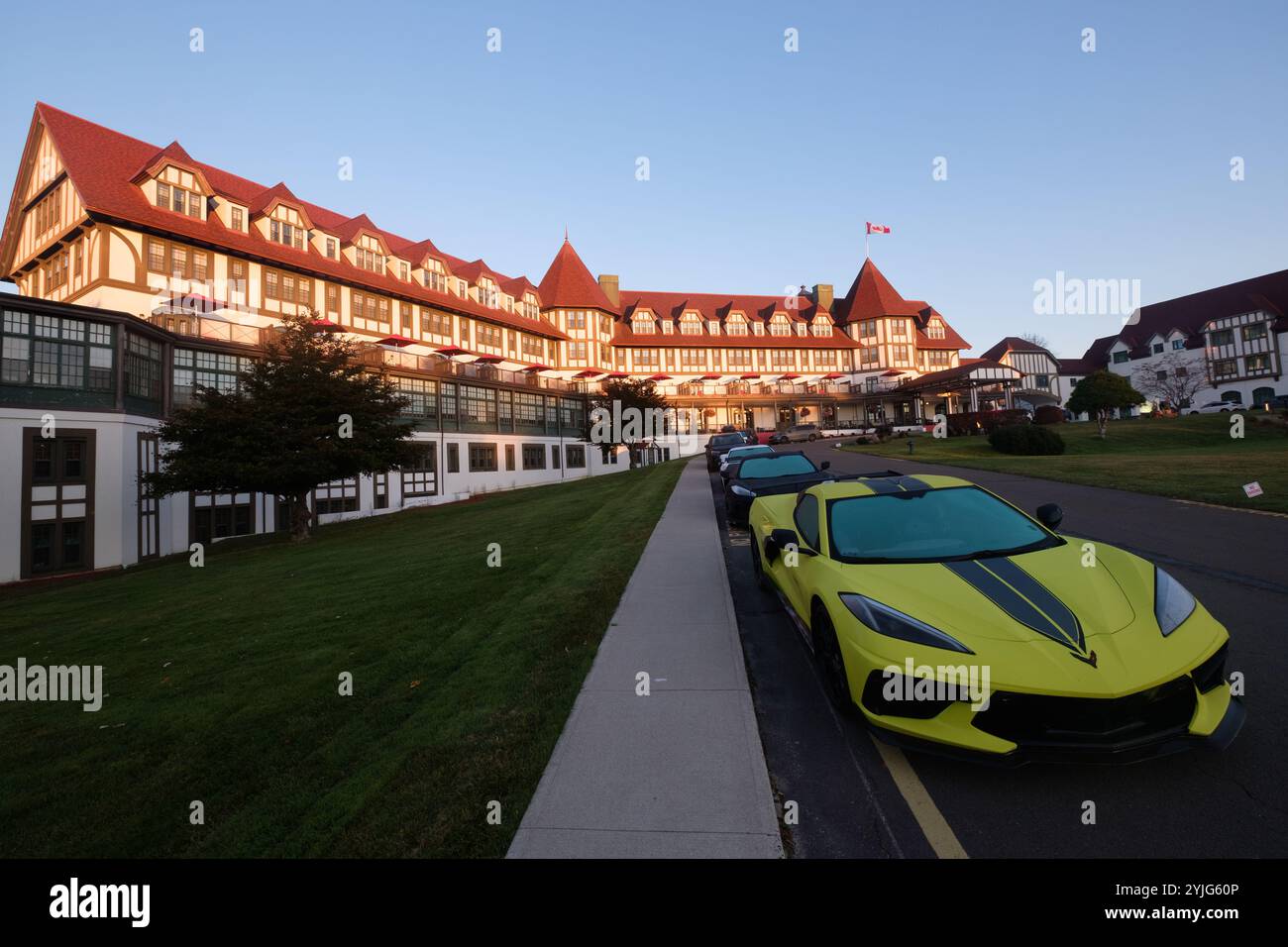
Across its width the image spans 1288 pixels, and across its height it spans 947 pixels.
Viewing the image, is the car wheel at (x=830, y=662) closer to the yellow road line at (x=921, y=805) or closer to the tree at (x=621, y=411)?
the yellow road line at (x=921, y=805)

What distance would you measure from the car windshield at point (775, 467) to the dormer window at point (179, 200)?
30.0 metres

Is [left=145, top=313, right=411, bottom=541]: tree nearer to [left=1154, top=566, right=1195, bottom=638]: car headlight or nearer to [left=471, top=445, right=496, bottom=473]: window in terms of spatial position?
[left=471, top=445, right=496, bottom=473]: window

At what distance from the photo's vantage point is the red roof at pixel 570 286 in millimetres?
51750

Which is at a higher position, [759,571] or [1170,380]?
[1170,380]

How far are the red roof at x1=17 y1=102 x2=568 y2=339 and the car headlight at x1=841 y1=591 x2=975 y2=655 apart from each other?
3174 centimetres

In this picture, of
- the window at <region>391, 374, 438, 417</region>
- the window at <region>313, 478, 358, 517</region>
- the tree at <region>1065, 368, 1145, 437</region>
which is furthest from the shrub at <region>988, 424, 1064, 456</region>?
the window at <region>313, 478, 358, 517</region>

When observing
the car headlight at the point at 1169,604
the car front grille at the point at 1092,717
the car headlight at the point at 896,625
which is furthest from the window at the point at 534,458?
the car front grille at the point at 1092,717

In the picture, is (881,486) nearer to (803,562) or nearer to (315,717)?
(803,562)

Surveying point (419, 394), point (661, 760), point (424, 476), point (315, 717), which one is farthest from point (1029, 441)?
point (419, 394)

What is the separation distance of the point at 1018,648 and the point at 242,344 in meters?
31.5

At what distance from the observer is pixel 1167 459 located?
19.6 m
